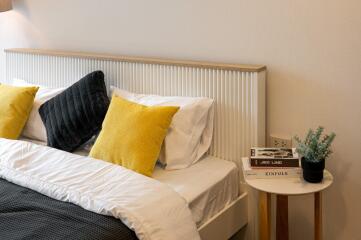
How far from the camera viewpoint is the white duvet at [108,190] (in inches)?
62.3

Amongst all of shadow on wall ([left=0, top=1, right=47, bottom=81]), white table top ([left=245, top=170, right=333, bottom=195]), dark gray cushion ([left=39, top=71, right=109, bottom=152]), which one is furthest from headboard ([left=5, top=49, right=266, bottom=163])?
shadow on wall ([left=0, top=1, right=47, bottom=81])

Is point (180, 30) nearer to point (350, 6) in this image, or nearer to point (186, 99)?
point (186, 99)

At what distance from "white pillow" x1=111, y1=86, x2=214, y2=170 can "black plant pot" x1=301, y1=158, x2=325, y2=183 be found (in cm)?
58

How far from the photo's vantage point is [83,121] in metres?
2.39

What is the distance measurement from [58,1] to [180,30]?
1.06m

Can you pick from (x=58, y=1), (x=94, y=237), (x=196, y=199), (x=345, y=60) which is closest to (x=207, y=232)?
(x=196, y=199)

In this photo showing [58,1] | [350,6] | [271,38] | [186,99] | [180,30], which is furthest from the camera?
[58,1]

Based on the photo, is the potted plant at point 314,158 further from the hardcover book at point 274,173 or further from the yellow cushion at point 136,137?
the yellow cushion at point 136,137

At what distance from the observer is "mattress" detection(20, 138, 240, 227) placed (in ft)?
6.22

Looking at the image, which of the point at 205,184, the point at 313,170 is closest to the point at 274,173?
the point at 313,170

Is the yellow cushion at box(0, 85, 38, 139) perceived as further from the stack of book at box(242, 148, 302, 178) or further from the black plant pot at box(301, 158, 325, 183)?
the black plant pot at box(301, 158, 325, 183)

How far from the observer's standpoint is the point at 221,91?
7.25 feet

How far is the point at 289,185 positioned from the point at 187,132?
23.2 inches

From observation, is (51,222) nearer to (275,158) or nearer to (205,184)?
(205,184)
